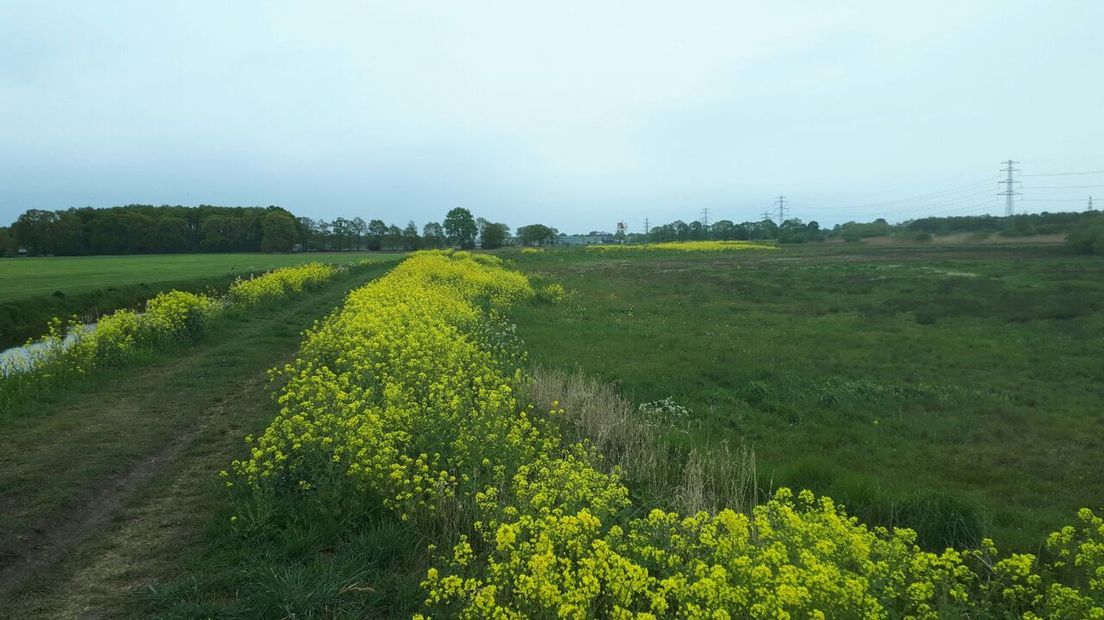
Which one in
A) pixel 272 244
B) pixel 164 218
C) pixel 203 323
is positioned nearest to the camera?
pixel 203 323

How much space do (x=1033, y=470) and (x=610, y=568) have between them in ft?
20.9

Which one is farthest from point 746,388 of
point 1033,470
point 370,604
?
point 370,604

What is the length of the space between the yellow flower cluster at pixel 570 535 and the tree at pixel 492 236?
114m

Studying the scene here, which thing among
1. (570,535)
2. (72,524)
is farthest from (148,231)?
(570,535)

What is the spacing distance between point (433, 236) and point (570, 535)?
120795 millimetres

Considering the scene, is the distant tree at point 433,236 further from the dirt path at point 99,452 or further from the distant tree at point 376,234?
the dirt path at point 99,452

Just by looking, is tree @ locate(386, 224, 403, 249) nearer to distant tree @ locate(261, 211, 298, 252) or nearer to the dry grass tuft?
distant tree @ locate(261, 211, 298, 252)

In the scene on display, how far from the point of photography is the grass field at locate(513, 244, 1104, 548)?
253 inches

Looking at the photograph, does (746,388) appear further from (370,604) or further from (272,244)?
(272,244)

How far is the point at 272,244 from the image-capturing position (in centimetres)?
8394

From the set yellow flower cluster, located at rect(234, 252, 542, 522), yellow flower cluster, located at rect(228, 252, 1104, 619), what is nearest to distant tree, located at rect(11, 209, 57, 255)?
yellow flower cluster, located at rect(234, 252, 542, 522)

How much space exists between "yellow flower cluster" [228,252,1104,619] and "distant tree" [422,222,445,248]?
365 ft

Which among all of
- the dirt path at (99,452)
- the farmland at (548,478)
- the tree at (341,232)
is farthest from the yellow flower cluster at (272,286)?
the tree at (341,232)

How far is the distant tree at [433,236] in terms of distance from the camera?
384 ft
